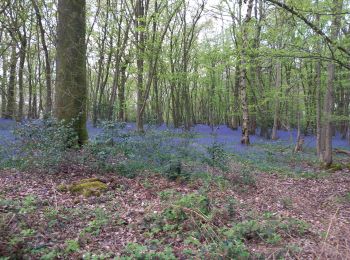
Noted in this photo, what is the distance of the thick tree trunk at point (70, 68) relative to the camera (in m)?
8.14

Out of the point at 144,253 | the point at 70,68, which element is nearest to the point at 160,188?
the point at 144,253

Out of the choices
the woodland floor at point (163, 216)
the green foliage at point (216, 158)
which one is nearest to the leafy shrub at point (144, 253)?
the woodland floor at point (163, 216)

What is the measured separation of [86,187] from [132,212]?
4.52 ft

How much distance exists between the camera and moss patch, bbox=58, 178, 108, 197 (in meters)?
5.46

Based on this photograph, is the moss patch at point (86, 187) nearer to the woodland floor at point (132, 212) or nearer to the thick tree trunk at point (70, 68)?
the woodland floor at point (132, 212)

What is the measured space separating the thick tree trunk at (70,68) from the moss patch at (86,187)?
265cm

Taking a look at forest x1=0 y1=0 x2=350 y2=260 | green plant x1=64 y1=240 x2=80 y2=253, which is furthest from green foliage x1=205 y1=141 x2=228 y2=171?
green plant x1=64 y1=240 x2=80 y2=253

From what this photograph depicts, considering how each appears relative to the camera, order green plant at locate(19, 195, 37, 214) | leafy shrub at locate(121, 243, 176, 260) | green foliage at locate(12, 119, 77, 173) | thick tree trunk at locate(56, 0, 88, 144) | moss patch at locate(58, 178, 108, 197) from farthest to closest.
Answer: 1. thick tree trunk at locate(56, 0, 88, 144)
2. green foliage at locate(12, 119, 77, 173)
3. moss patch at locate(58, 178, 108, 197)
4. green plant at locate(19, 195, 37, 214)
5. leafy shrub at locate(121, 243, 176, 260)

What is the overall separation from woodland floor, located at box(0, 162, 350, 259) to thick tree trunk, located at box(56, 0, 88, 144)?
6.82 feet

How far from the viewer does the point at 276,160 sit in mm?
11109

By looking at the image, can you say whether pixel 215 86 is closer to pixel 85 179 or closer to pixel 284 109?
pixel 284 109

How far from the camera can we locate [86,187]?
5.61 meters

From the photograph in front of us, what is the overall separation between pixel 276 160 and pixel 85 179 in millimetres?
7565

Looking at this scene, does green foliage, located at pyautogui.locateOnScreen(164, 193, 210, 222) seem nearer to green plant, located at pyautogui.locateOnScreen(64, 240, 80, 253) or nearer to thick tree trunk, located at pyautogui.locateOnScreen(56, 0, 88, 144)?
green plant, located at pyautogui.locateOnScreen(64, 240, 80, 253)
